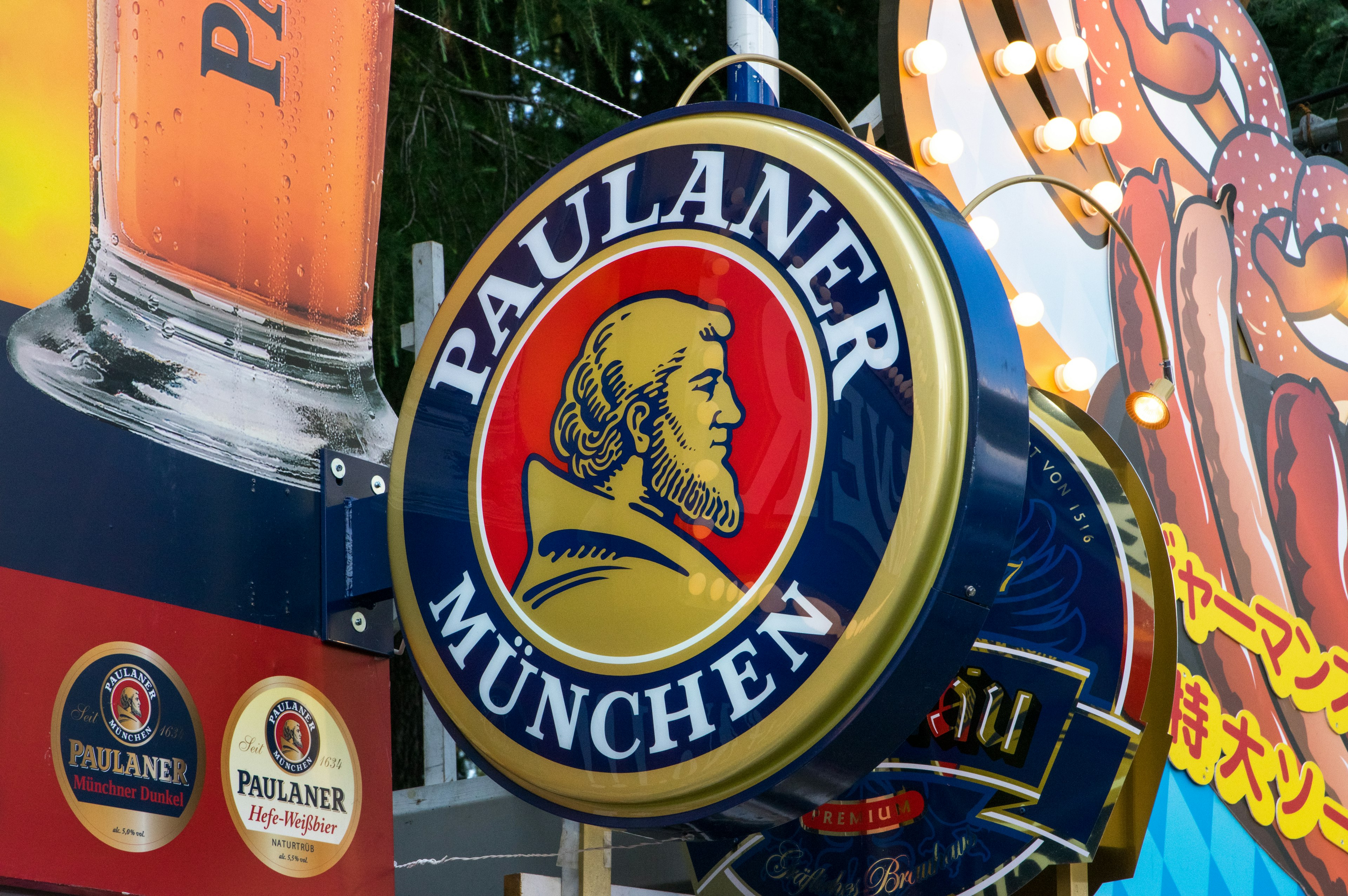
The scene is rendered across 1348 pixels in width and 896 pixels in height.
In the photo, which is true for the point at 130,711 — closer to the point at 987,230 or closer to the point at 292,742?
the point at 292,742

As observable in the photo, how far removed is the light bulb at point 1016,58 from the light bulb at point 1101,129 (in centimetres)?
43

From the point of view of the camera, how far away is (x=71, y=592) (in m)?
3.34

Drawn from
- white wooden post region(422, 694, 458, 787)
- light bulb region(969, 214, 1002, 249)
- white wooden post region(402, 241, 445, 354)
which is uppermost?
light bulb region(969, 214, 1002, 249)

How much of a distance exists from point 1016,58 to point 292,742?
4070 mm

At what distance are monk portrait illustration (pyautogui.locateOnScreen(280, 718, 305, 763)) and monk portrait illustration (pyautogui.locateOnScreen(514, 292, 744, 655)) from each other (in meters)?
0.88

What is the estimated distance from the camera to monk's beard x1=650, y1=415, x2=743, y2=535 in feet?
9.89

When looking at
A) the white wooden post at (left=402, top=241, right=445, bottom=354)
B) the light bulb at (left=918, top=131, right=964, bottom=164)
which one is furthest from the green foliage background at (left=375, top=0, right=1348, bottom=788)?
the light bulb at (left=918, top=131, right=964, bottom=164)

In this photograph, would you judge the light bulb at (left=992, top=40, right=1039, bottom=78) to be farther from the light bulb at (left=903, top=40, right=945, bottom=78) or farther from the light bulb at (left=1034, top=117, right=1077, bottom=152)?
the light bulb at (left=903, top=40, right=945, bottom=78)

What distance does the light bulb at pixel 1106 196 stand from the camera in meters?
6.37

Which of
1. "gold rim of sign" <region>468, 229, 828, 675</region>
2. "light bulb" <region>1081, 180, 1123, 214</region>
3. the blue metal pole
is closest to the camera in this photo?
"gold rim of sign" <region>468, 229, 828, 675</region>

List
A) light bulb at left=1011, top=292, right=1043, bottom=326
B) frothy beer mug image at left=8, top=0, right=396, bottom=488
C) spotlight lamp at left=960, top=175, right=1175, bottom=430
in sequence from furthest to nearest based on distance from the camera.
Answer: light bulb at left=1011, top=292, right=1043, bottom=326, spotlight lamp at left=960, top=175, right=1175, bottom=430, frothy beer mug image at left=8, top=0, right=396, bottom=488

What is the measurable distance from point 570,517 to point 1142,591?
196cm

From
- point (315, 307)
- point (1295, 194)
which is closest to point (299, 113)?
point (315, 307)

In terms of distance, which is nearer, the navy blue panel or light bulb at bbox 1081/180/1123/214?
the navy blue panel
